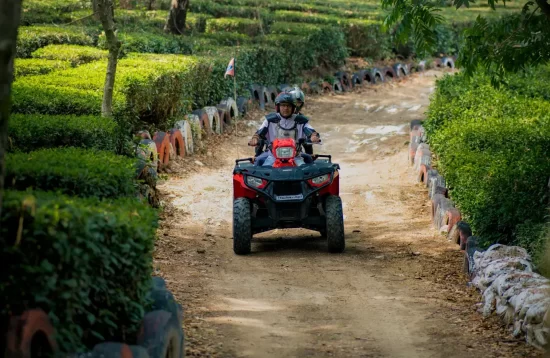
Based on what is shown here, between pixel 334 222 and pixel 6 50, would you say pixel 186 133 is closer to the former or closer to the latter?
pixel 334 222

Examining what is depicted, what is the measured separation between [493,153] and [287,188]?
293cm

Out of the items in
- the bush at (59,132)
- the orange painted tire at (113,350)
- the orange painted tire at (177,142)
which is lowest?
the orange painted tire at (177,142)

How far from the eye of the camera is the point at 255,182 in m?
11.0

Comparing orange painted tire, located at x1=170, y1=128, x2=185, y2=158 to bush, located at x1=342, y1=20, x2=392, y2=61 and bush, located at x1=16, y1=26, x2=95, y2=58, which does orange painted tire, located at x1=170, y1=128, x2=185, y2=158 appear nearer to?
bush, located at x1=16, y1=26, x2=95, y2=58

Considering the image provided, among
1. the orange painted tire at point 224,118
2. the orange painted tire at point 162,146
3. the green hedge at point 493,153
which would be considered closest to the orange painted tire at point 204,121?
the orange painted tire at point 224,118

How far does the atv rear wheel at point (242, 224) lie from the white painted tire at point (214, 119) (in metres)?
7.84

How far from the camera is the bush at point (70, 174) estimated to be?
6816mm

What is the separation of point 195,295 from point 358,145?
10580 mm

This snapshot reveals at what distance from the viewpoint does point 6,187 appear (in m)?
6.64

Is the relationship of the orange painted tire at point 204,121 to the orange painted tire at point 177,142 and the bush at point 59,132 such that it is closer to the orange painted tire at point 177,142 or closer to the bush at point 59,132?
the orange painted tire at point 177,142

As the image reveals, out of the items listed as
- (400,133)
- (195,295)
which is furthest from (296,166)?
(400,133)

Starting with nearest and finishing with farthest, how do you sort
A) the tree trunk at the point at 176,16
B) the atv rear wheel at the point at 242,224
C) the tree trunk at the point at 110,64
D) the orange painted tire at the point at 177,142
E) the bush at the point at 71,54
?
the atv rear wheel at the point at 242,224 < the tree trunk at the point at 110,64 < the orange painted tire at the point at 177,142 < the bush at the point at 71,54 < the tree trunk at the point at 176,16

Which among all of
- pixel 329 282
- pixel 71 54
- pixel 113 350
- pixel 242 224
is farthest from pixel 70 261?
pixel 71 54

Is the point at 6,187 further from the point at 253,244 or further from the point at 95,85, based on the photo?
the point at 95,85
